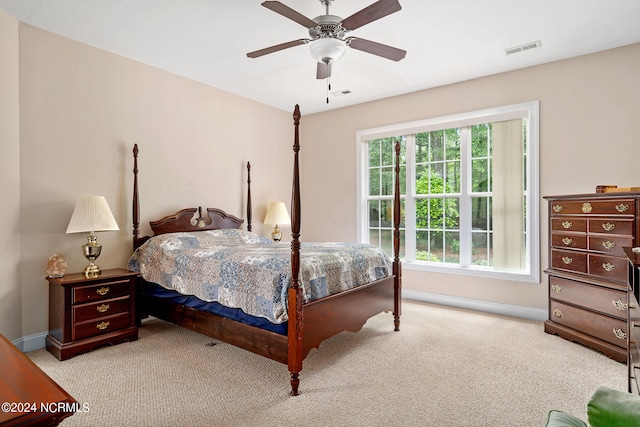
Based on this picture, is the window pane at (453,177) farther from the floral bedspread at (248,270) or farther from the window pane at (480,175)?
the floral bedspread at (248,270)

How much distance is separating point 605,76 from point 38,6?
17.0ft

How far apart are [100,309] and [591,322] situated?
431cm

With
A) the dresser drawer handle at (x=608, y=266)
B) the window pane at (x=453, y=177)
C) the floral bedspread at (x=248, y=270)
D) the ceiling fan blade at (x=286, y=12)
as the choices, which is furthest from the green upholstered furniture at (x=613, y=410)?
the window pane at (x=453, y=177)

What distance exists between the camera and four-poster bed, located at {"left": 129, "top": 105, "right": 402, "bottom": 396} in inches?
93.0

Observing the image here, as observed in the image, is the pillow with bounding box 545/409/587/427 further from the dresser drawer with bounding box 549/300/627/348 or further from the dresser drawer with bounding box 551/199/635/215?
the dresser drawer with bounding box 551/199/635/215

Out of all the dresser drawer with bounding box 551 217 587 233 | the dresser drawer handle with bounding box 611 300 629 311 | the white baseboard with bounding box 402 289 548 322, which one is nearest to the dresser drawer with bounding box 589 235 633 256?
the dresser drawer with bounding box 551 217 587 233

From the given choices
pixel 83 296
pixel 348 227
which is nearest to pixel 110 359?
pixel 83 296

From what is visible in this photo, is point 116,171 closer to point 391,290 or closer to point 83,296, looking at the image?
point 83,296

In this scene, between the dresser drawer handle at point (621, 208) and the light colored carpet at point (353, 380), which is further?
the dresser drawer handle at point (621, 208)

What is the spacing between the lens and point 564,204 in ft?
10.7

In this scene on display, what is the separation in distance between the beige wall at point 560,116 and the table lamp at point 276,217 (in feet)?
5.70

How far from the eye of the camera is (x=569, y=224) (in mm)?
3227

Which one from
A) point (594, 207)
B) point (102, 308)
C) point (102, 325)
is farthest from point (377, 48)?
point (102, 325)

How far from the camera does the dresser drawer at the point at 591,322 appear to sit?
2775 millimetres
